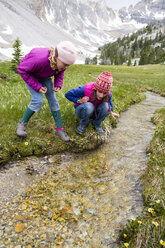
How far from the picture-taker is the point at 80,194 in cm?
363

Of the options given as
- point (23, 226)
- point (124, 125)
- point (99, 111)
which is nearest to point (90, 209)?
point (23, 226)

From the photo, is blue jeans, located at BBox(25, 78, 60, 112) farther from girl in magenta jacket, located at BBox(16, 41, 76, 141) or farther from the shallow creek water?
the shallow creek water

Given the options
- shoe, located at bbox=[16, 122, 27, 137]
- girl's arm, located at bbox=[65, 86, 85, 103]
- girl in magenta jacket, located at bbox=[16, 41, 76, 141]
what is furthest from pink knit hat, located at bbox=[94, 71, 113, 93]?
shoe, located at bbox=[16, 122, 27, 137]

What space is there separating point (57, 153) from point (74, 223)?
7.74 feet

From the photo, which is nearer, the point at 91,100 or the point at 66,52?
the point at 66,52

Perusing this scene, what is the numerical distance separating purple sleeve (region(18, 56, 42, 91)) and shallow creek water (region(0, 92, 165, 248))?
79.6 inches

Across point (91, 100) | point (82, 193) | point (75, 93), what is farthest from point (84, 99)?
point (82, 193)

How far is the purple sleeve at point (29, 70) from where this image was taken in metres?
4.11

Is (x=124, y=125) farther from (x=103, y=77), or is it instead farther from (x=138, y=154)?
(x=103, y=77)

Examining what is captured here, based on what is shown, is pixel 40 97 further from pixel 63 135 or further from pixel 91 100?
pixel 91 100

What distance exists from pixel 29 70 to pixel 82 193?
3201 mm

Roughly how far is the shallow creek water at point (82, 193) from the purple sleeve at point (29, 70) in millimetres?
2023

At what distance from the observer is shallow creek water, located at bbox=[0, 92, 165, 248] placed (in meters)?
2.72

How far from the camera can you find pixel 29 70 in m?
4.16
